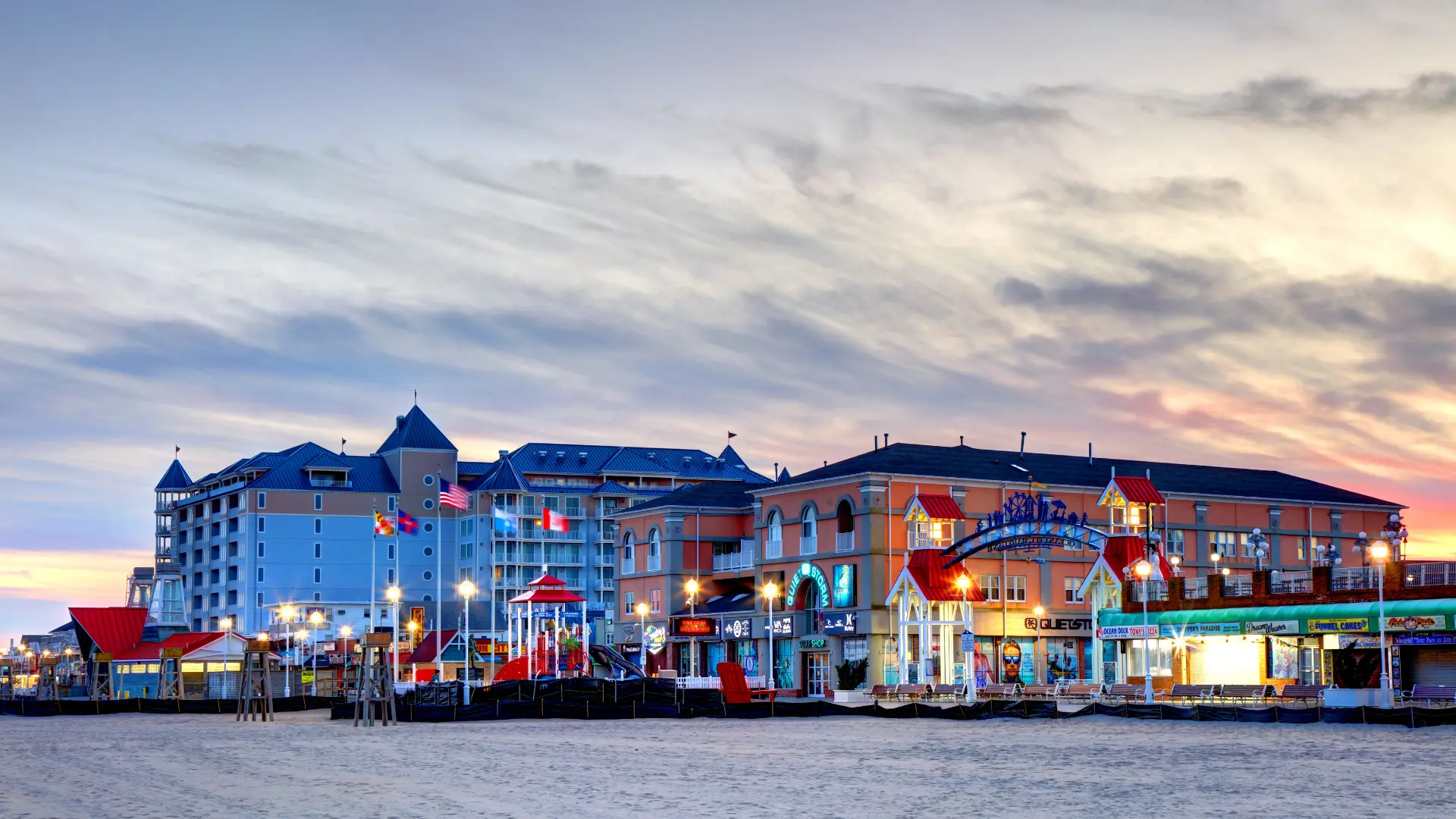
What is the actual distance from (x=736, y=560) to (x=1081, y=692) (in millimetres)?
37469

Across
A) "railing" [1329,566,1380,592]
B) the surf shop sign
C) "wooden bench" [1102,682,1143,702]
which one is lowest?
"wooden bench" [1102,682,1143,702]

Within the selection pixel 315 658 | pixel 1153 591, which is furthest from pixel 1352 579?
pixel 315 658

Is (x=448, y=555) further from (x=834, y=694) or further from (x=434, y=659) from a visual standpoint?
(x=834, y=694)

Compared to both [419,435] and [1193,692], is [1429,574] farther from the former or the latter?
[419,435]

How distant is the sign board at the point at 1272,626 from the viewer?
204 feet

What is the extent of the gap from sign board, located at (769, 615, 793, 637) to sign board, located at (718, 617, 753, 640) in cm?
240

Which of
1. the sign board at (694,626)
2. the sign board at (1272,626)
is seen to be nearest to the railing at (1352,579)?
the sign board at (1272,626)

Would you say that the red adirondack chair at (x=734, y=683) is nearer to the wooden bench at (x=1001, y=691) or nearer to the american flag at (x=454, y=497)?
the wooden bench at (x=1001, y=691)

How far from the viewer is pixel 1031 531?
76125 mm

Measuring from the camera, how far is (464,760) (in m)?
36.1

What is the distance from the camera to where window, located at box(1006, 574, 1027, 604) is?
83375mm

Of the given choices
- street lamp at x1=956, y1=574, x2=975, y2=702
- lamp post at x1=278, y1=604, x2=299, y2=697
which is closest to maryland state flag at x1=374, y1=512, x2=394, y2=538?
lamp post at x1=278, y1=604, x2=299, y2=697

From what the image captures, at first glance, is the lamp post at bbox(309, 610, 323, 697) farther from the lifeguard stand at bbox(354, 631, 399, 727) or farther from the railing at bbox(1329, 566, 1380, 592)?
the railing at bbox(1329, 566, 1380, 592)

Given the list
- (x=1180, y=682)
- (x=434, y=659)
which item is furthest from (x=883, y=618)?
(x=434, y=659)
